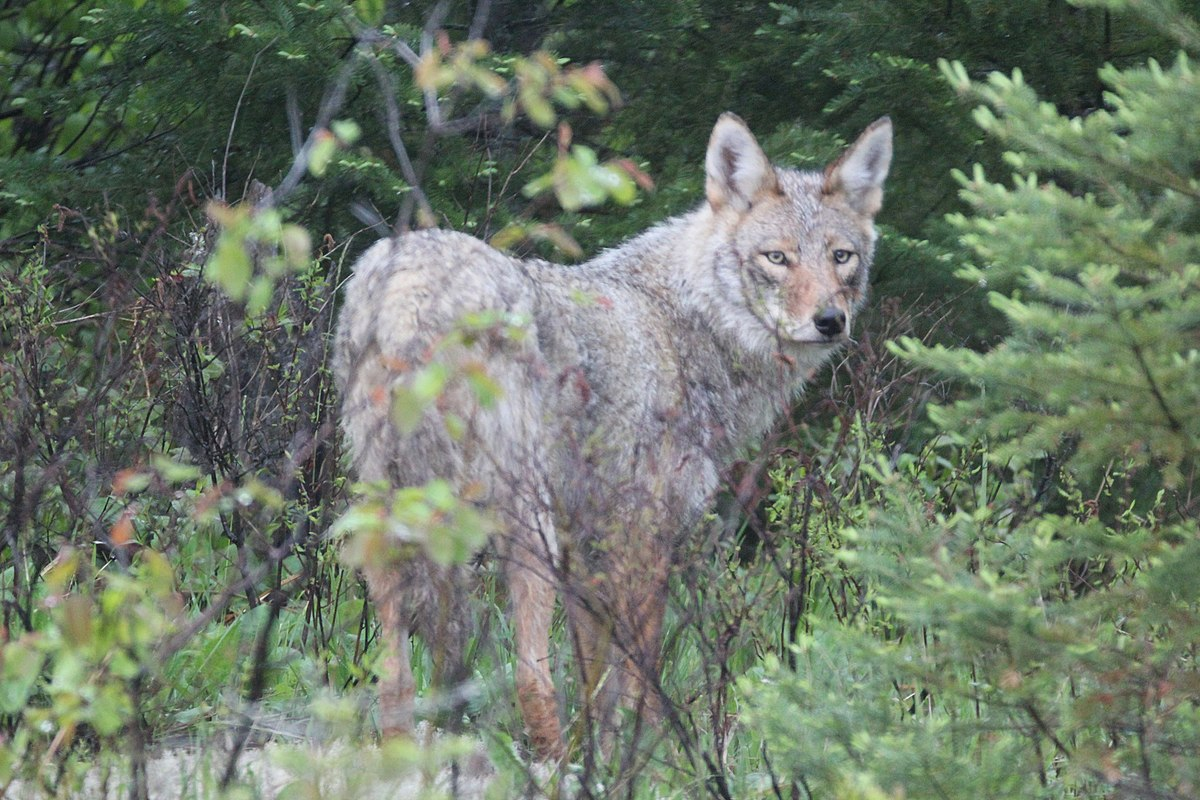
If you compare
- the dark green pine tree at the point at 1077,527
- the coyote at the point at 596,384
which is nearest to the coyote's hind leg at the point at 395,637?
the coyote at the point at 596,384

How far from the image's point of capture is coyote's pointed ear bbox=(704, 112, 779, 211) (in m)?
5.70

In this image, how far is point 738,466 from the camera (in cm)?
573

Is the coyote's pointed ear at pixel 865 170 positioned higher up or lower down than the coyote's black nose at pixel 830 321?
higher up

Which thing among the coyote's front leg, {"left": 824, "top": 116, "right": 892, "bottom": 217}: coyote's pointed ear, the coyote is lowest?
the coyote's front leg

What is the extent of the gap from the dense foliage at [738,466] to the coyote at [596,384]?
18 centimetres

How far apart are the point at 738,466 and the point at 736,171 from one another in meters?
1.34

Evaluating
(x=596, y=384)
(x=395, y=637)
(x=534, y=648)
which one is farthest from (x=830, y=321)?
(x=395, y=637)

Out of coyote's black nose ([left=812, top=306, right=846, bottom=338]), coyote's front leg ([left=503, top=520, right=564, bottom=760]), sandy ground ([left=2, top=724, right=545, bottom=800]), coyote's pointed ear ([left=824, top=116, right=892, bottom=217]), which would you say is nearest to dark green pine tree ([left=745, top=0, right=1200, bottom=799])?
sandy ground ([left=2, top=724, right=545, bottom=800])

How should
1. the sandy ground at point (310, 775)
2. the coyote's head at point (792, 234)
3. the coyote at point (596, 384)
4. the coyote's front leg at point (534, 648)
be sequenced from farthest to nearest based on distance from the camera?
1. the coyote's head at point (792, 234)
2. the coyote's front leg at point (534, 648)
3. the coyote at point (596, 384)
4. the sandy ground at point (310, 775)

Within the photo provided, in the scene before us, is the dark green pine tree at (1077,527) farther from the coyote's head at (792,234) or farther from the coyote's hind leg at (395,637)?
the coyote's head at (792,234)

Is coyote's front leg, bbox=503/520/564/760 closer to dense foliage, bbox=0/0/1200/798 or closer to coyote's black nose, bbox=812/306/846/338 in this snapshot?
dense foliage, bbox=0/0/1200/798

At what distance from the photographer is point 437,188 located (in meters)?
6.46

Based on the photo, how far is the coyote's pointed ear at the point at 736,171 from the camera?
5.70 metres

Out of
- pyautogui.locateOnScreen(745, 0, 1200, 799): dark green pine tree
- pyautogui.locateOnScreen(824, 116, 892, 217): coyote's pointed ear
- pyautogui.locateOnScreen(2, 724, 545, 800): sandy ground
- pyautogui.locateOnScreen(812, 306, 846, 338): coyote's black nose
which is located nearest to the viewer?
pyautogui.locateOnScreen(2, 724, 545, 800): sandy ground
